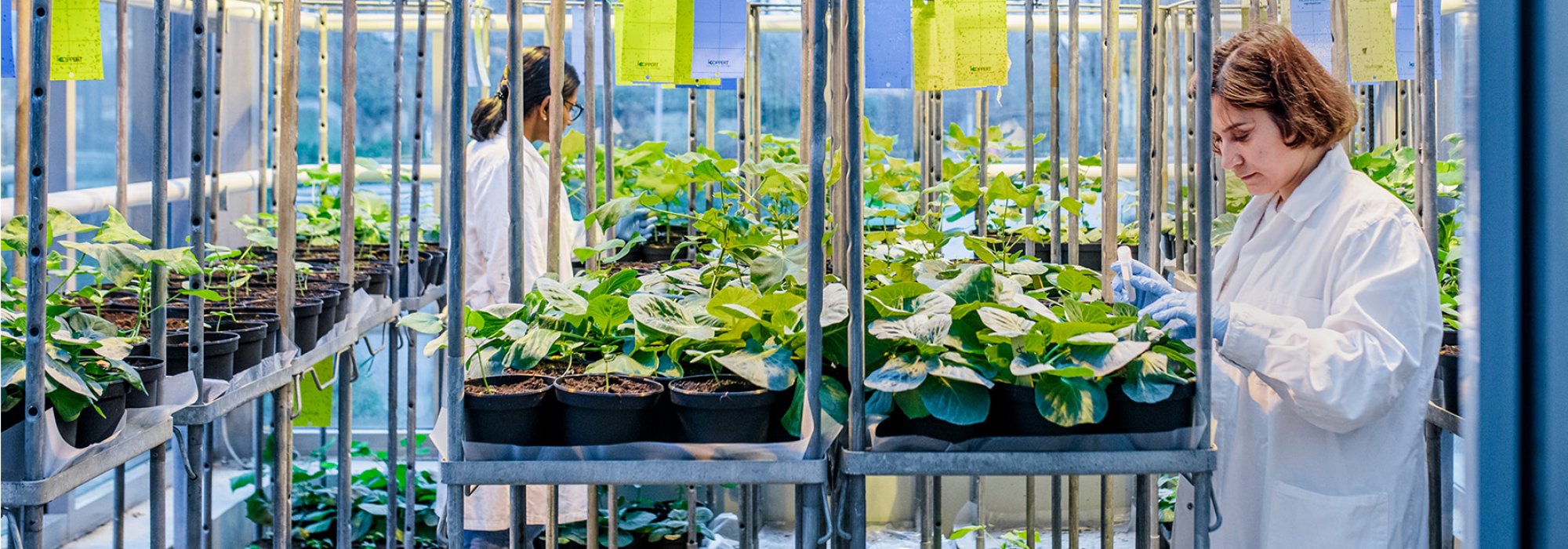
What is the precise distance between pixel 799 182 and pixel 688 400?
1.54 feet

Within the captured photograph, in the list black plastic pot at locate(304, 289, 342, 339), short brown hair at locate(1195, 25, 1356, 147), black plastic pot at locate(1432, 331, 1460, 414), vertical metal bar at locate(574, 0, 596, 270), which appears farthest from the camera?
black plastic pot at locate(304, 289, 342, 339)

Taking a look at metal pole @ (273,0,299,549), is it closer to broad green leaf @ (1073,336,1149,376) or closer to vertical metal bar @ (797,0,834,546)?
vertical metal bar @ (797,0,834,546)

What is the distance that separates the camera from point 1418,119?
7.59 feet

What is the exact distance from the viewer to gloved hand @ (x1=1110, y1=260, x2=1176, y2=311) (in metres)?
1.62

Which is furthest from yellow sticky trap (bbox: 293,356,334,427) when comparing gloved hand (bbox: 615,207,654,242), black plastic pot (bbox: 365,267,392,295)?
gloved hand (bbox: 615,207,654,242)

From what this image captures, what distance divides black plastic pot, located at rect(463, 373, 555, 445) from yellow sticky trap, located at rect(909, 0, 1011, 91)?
2.23 ft

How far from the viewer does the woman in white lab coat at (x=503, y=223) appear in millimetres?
2961

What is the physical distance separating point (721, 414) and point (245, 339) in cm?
117

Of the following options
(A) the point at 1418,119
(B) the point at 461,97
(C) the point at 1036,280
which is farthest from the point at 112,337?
(A) the point at 1418,119

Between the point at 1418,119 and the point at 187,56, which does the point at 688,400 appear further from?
the point at 187,56

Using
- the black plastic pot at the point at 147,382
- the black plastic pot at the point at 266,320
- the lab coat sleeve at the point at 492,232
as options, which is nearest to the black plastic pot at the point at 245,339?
the black plastic pot at the point at 266,320

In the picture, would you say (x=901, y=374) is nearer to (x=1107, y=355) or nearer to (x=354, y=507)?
(x=1107, y=355)

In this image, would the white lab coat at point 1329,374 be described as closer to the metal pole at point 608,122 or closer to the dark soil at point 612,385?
the dark soil at point 612,385

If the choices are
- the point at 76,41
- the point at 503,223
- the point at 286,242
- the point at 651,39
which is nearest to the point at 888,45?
the point at 651,39
